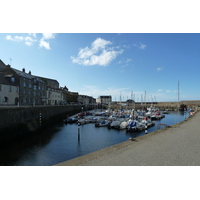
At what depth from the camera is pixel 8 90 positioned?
89.9ft

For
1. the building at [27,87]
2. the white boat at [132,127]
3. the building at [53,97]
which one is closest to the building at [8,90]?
the building at [27,87]

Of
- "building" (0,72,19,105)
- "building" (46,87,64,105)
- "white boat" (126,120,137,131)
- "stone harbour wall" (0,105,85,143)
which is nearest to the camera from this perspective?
"stone harbour wall" (0,105,85,143)

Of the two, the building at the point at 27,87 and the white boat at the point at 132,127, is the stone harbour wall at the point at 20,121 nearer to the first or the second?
the building at the point at 27,87

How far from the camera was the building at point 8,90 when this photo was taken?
26.0 meters

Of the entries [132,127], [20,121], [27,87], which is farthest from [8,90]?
[132,127]

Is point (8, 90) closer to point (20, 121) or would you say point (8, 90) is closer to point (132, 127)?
point (20, 121)

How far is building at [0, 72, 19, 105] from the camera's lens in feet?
85.3

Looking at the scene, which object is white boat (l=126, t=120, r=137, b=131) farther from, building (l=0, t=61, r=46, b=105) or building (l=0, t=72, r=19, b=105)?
building (l=0, t=61, r=46, b=105)

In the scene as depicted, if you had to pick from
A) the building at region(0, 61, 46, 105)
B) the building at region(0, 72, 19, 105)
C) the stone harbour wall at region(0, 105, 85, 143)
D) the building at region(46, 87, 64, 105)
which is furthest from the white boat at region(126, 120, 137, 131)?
the building at region(46, 87, 64, 105)

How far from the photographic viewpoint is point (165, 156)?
6555 millimetres

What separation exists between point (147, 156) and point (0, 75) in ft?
100

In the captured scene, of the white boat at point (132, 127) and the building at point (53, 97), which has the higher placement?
the building at point (53, 97)

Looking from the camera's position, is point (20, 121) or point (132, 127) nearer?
point (20, 121)

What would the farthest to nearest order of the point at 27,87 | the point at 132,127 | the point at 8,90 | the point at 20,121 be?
the point at 27,87
the point at 8,90
the point at 132,127
the point at 20,121
